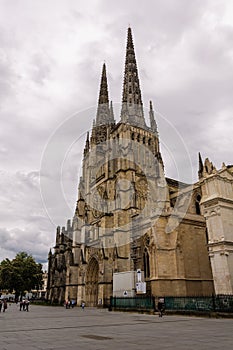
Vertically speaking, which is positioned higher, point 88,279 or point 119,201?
point 119,201

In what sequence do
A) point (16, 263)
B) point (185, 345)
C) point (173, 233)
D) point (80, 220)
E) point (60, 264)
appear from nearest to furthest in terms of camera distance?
point (185, 345)
point (173, 233)
point (80, 220)
point (60, 264)
point (16, 263)

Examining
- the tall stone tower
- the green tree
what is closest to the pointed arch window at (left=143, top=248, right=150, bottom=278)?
the tall stone tower

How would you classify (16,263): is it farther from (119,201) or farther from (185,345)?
(185,345)

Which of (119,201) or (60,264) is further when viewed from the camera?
(60,264)

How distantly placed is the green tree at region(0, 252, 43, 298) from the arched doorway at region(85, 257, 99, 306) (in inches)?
843

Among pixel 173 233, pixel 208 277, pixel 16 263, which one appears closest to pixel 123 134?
pixel 173 233

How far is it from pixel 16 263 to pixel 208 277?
Result: 1631 inches

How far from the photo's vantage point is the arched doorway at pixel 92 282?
122 ft

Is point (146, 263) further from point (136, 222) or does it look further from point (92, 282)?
point (92, 282)

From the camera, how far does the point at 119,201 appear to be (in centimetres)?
3553

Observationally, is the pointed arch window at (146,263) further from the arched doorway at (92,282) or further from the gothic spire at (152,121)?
the gothic spire at (152,121)

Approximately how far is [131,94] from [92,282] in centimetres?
3105

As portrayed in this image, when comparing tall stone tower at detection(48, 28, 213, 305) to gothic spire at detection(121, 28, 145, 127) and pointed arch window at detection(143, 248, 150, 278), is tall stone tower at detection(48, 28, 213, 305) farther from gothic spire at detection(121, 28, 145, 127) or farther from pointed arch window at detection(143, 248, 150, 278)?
gothic spire at detection(121, 28, 145, 127)

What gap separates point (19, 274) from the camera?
2106 inches
